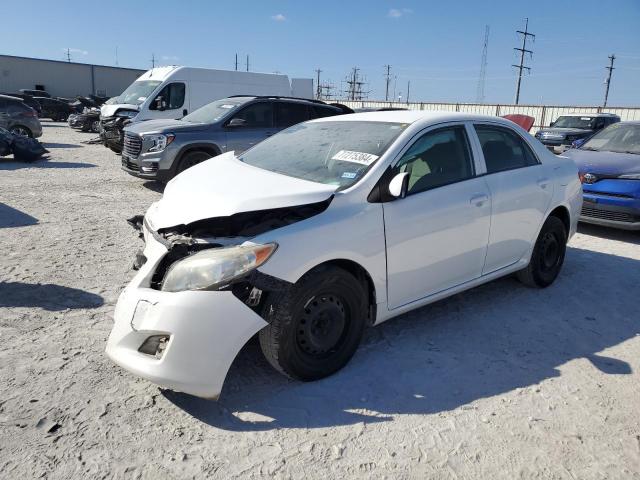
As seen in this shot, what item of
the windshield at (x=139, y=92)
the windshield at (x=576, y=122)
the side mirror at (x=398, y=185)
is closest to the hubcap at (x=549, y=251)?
the side mirror at (x=398, y=185)

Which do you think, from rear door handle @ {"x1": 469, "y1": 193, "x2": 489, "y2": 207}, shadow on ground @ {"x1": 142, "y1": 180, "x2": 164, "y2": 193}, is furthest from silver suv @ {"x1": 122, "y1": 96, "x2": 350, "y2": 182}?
rear door handle @ {"x1": 469, "y1": 193, "x2": 489, "y2": 207}

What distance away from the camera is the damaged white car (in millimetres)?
2814

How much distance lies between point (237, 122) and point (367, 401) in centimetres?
766

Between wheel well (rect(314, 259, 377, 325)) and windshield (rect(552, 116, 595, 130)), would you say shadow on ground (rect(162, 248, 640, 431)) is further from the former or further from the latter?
windshield (rect(552, 116, 595, 130))

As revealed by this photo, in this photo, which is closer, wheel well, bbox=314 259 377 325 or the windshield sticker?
wheel well, bbox=314 259 377 325

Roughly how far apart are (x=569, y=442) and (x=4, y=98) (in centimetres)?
1815

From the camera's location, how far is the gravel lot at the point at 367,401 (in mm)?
2578

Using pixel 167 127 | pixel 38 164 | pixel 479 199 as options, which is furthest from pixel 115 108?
pixel 479 199

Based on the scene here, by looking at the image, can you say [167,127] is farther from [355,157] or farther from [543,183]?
[543,183]

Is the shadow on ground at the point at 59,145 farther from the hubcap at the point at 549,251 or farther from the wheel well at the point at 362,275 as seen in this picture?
the wheel well at the point at 362,275

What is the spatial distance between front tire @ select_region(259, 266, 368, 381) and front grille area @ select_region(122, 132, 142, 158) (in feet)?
23.9

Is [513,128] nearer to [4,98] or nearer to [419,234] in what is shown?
[419,234]

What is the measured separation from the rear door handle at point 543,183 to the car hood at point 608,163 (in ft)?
10.3

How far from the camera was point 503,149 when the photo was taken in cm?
458
